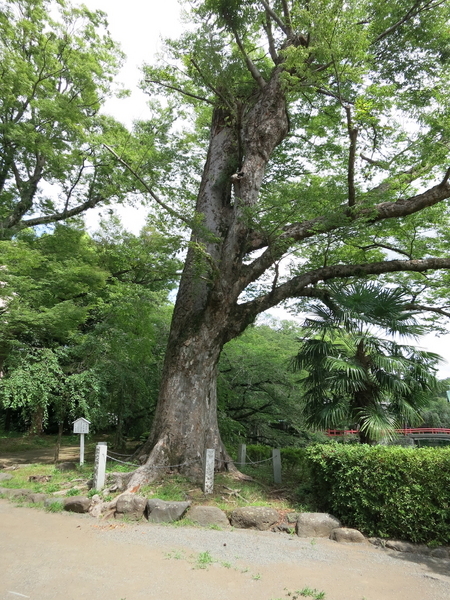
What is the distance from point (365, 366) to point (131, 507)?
4807 mm

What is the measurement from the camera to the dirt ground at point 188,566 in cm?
360

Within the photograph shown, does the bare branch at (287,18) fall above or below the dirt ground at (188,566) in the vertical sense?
above

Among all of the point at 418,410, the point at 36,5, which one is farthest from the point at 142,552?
the point at 36,5

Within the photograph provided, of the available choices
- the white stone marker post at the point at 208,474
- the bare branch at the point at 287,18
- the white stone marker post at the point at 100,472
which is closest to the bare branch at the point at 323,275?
the white stone marker post at the point at 208,474

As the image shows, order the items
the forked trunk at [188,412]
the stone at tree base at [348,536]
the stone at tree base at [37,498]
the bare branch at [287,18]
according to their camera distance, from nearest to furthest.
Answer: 1. the stone at tree base at [348,536]
2. the stone at tree base at [37,498]
3. the forked trunk at [188,412]
4. the bare branch at [287,18]

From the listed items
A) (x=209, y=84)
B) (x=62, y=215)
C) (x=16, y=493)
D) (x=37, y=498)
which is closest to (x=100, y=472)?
(x=37, y=498)

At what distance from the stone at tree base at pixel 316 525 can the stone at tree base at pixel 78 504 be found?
3.13 meters

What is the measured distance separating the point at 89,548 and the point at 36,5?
14.6 metres

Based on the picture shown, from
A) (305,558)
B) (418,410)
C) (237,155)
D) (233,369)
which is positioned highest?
(237,155)

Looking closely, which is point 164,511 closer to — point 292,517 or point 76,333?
point 292,517

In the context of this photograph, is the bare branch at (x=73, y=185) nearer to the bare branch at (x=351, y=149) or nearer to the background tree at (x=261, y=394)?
the background tree at (x=261, y=394)

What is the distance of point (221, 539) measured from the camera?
16.5ft

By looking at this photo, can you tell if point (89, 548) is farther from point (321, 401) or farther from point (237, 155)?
point (237, 155)

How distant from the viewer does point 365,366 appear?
770cm
